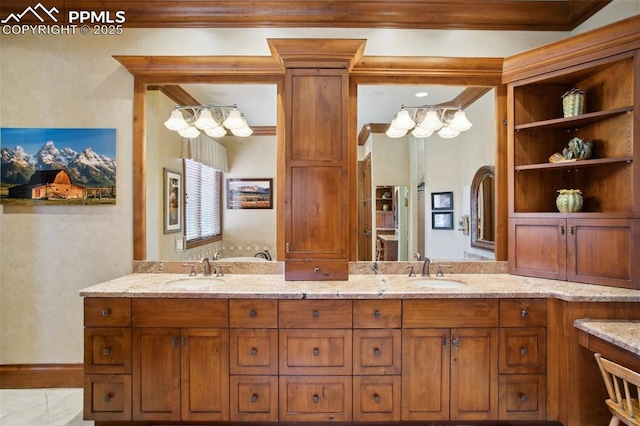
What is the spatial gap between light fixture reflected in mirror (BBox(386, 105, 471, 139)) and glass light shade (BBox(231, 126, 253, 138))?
1143 mm

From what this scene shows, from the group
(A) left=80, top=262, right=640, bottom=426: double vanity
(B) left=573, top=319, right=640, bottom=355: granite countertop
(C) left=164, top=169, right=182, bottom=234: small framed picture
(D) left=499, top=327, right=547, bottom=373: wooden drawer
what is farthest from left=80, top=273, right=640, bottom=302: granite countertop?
(C) left=164, top=169, right=182, bottom=234: small framed picture

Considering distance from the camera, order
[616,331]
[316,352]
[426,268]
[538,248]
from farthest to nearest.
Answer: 1. [426,268]
2. [538,248]
3. [316,352]
4. [616,331]

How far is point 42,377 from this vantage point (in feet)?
8.25

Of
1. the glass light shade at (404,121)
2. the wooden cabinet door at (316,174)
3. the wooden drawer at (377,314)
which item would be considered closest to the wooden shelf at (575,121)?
the glass light shade at (404,121)

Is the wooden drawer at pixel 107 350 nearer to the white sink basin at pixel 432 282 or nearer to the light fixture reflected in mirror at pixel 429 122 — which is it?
the white sink basin at pixel 432 282

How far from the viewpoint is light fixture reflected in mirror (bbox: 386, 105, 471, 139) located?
2545 mm

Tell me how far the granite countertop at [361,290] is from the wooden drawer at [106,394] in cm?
54

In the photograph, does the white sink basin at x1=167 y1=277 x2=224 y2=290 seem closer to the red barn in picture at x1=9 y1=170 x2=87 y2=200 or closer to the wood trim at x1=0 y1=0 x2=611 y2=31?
the red barn in picture at x1=9 y1=170 x2=87 y2=200

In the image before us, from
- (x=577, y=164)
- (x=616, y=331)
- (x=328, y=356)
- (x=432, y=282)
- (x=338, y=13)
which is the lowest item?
(x=328, y=356)

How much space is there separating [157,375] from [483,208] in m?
2.68

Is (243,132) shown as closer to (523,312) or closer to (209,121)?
→ (209,121)

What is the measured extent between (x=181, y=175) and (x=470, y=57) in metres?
2.55

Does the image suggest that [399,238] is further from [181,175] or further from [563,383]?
[181,175]

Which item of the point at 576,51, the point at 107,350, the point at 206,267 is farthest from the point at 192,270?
the point at 576,51
